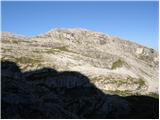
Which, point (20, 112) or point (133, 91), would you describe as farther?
point (133, 91)

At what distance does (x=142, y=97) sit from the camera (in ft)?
591

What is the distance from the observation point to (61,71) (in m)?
198

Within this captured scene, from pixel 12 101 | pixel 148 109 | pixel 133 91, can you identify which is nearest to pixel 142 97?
pixel 133 91

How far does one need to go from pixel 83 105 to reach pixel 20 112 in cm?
7208

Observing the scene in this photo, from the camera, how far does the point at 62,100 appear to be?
149500 mm

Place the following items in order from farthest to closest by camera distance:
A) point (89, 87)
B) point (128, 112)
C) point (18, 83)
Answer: point (89, 87) < point (128, 112) < point (18, 83)

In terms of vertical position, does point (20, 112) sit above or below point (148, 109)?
above

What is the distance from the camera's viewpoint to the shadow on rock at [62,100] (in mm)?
82075

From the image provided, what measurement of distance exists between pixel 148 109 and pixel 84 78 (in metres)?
55.6

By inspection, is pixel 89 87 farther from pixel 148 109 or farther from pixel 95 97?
pixel 148 109

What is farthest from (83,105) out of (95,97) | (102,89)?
(102,89)

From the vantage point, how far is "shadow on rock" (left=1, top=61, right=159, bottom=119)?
269 feet

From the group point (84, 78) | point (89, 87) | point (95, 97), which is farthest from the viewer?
point (84, 78)

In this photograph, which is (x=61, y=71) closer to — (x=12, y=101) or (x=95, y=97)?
(x=95, y=97)
